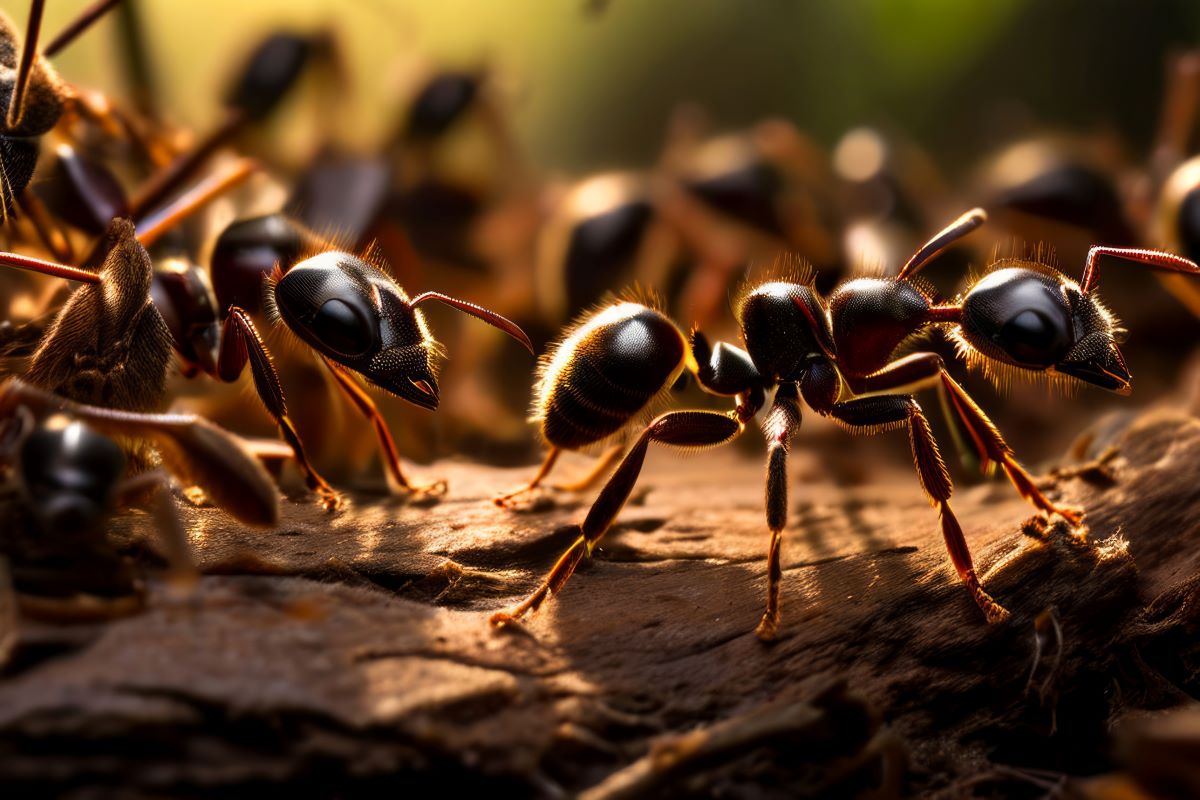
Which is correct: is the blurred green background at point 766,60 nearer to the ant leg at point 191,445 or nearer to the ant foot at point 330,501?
the ant foot at point 330,501

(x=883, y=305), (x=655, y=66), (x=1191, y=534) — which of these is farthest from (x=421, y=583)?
(x=655, y=66)

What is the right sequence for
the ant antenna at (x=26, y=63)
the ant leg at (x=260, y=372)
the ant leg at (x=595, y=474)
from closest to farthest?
the ant antenna at (x=26, y=63) < the ant leg at (x=260, y=372) < the ant leg at (x=595, y=474)

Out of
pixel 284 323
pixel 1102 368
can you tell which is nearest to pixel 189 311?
pixel 284 323

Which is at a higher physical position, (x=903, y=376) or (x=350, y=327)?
(x=903, y=376)

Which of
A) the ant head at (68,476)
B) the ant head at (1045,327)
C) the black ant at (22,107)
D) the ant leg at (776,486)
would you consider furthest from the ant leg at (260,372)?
the ant head at (1045,327)

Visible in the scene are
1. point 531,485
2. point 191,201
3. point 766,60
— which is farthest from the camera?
point 766,60

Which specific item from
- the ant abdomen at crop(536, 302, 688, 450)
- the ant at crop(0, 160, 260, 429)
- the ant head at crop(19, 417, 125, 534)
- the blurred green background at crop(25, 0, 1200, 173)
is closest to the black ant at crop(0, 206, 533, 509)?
the ant at crop(0, 160, 260, 429)

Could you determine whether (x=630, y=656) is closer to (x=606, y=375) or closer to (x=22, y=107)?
(x=606, y=375)

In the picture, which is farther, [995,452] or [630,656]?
[995,452]

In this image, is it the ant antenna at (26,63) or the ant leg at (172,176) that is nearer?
the ant antenna at (26,63)
